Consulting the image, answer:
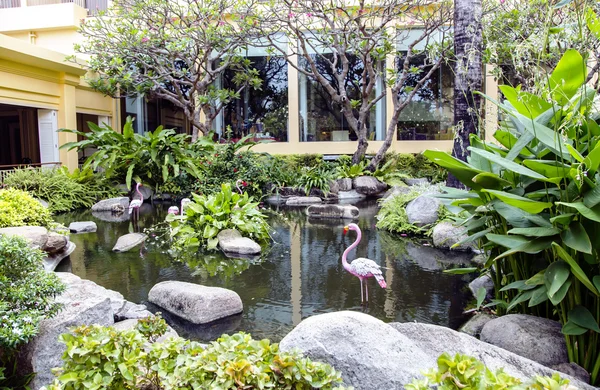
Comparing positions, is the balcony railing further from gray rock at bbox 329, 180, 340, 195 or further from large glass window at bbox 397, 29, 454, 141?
large glass window at bbox 397, 29, 454, 141

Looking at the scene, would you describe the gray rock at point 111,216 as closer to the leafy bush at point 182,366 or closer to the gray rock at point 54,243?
the gray rock at point 54,243

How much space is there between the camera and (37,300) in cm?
282

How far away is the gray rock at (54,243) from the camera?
642 centimetres

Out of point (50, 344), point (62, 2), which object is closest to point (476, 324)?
point (50, 344)

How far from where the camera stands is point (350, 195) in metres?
14.4

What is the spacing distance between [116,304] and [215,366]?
8.45 ft

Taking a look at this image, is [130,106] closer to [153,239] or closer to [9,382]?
[153,239]

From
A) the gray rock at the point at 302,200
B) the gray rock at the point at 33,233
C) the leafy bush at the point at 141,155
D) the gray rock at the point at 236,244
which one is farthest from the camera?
the gray rock at the point at 302,200

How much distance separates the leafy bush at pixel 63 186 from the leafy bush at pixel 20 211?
4.55 meters

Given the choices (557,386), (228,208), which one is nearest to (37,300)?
(557,386)

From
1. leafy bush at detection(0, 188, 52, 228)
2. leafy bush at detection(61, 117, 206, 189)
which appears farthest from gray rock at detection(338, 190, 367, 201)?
leafy bush at detection(0, 188, 52, 228)

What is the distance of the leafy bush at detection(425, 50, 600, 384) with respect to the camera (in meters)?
2.74

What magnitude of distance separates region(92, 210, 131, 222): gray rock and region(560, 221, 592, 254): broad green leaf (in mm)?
9560

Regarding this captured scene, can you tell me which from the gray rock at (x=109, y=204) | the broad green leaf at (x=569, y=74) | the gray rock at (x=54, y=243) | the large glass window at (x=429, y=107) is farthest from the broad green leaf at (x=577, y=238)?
the large glass window at (x=429, y=107)
